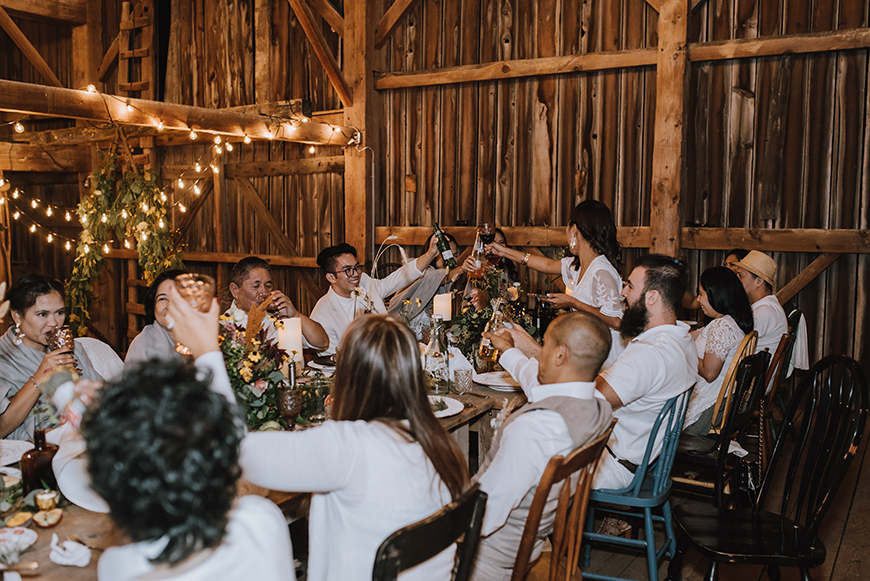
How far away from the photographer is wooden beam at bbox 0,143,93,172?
807 centimetres

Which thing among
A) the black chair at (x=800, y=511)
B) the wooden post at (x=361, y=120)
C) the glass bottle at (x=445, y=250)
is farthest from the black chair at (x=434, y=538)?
the wooden post at (x=361, y=120)

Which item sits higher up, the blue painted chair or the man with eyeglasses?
the man with eyeglasses

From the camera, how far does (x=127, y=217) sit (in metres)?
7.18

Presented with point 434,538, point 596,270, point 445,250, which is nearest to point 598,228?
point 596,270

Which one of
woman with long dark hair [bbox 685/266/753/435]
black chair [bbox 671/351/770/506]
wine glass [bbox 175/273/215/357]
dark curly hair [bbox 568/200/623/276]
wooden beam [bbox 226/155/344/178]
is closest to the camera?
wine glass [bbox 175/273/215/357]

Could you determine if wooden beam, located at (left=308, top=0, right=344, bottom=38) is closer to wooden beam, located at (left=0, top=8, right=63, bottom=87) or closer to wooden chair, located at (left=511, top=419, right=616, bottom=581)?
wooden beam, located at (left=0, top=8, right=63, bottom=87)

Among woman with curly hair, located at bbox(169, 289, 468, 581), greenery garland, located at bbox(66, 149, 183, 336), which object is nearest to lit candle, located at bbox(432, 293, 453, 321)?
woman with curly hair, located at bbox(169, 289, 468, 581)

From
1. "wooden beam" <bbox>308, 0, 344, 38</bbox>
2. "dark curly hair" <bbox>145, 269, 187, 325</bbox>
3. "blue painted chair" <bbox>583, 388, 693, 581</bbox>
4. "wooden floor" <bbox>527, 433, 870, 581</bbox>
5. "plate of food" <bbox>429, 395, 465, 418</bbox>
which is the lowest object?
"wooden floor" <bbox>527, 433, 870, 581</bbox>

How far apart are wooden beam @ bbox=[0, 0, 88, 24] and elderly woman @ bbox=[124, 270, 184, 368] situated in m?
6.14

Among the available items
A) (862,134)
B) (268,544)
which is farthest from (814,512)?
(862,134)

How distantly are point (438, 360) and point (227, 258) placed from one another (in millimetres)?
5091

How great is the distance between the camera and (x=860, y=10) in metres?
4.75

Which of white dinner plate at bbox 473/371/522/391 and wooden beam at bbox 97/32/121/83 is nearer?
white dinner plate at bbox 473/371/522/391

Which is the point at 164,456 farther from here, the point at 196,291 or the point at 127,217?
the point at 127,217
